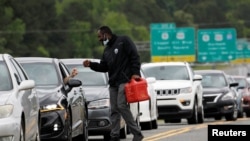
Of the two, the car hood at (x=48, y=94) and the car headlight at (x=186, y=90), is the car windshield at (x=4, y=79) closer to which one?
the car hood at (x=48, y=94)

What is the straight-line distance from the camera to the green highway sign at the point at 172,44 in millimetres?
75812

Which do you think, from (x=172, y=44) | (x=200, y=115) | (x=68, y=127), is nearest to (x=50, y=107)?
(x=68, y=127)

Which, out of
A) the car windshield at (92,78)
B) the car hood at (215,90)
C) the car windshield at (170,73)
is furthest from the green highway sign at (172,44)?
the car windshield at (92,78)

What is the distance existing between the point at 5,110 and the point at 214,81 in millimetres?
21198

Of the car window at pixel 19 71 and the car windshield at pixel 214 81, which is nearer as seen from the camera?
the car window at pixel 19 71

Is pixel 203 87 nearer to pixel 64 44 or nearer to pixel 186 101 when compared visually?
pixel 186 101

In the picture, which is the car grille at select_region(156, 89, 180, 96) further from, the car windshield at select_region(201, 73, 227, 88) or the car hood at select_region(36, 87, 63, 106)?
the car hood at select_region(36, 87, 63, 106)

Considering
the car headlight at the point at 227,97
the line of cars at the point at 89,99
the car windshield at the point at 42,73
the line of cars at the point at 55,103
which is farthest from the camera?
the car headlight at the point at 227,97

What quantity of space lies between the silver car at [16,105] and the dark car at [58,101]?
1.15m

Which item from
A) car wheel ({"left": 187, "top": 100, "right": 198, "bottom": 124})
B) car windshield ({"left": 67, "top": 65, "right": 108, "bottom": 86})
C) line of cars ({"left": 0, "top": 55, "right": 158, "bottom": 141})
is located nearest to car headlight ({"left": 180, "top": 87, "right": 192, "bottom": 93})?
car wheel ({"left": 187, "top": 100, "right": 198, "bottom": 124})

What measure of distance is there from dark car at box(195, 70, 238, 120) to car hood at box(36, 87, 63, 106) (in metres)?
15.3

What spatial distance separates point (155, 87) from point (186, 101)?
0.88 m

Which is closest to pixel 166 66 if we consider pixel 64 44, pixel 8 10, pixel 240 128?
pixel 240 128

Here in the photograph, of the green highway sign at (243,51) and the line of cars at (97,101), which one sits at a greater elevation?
the green highway sign at (243,51)
